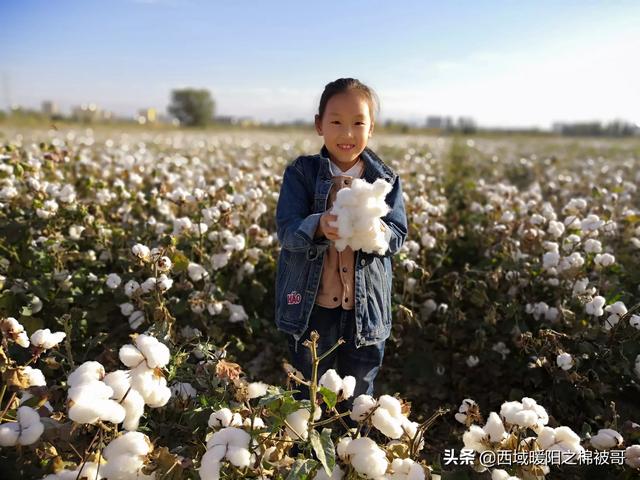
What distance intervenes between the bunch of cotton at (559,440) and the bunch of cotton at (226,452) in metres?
0.80

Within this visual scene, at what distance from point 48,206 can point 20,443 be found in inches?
86.0

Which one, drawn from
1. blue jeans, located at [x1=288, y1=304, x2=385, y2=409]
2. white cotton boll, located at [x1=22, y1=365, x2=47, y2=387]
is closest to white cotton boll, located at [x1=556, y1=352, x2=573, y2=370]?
blue jeans, located at [x1=288, y1=304, x2=385, y2=409]

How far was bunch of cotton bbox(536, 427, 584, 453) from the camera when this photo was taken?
4.57 feet

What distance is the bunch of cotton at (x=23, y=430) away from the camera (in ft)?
3.79

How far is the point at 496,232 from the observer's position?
3377 mm

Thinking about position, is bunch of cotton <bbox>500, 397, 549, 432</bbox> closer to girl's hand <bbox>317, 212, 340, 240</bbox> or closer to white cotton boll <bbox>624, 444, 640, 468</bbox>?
white cotton boll <bbox>624, 444, 640, 468</bbox>

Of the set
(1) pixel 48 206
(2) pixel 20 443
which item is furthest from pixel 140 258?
(1) pixel 48 206

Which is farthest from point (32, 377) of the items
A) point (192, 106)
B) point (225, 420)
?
point (192, 106)

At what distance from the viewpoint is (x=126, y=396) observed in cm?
115

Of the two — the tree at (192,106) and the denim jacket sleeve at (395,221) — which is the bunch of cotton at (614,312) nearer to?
the denim jacket sleeve at (395,221)

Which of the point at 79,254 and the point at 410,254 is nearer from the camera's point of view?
the point at 79,254

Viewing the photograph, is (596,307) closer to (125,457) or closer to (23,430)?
(125,457)

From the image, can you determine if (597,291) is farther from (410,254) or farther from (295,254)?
(295,254)

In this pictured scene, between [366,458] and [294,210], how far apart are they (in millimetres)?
958
